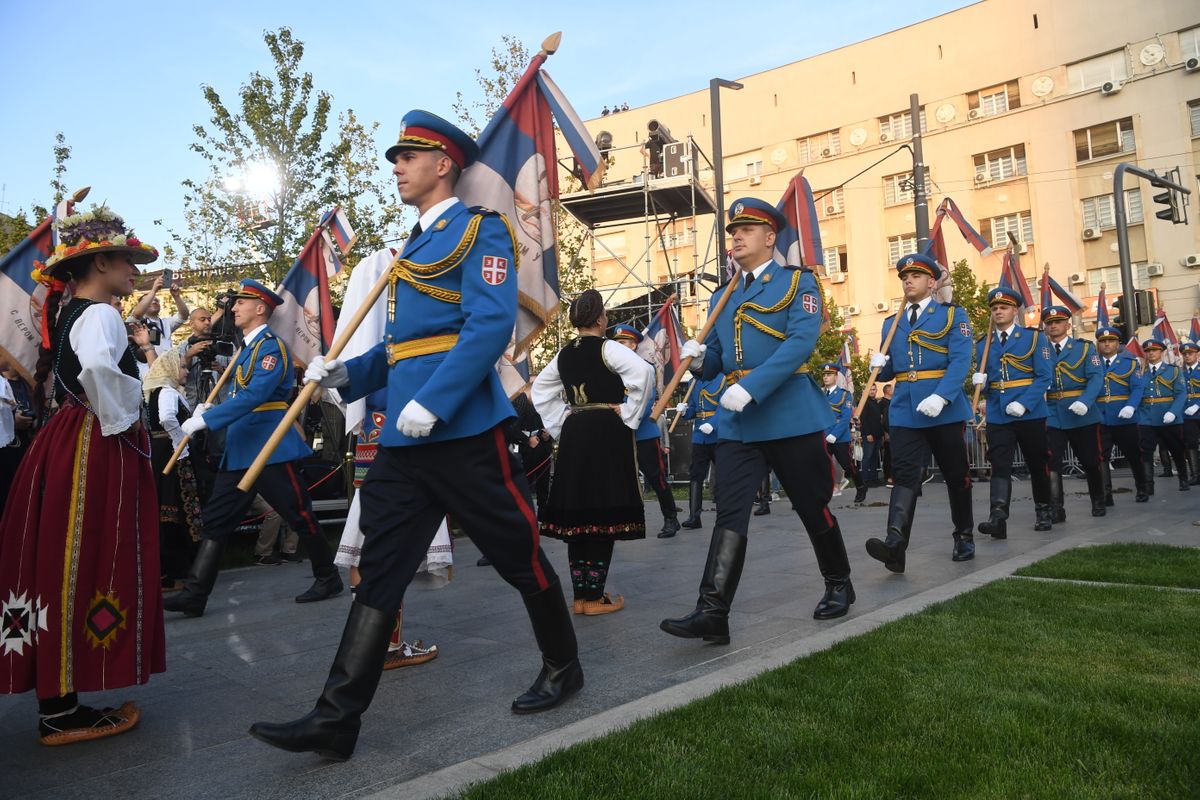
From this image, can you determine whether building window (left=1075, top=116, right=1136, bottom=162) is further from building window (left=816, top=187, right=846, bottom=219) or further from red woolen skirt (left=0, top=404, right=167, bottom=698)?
red woolen skirt (left=0, top=404, right=167, bottom=698)

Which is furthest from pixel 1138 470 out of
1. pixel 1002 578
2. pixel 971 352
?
pixel 1002 578

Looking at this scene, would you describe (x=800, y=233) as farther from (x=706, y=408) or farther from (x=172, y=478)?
(x=172, y=478)

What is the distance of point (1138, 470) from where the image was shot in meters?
11.6

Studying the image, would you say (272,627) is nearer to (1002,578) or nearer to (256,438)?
(256,438)

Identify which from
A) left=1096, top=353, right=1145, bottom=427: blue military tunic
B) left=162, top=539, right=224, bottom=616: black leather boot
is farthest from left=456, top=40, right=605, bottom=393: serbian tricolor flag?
left=1096, top=353, right=1145, bottom=427: blue military tunic

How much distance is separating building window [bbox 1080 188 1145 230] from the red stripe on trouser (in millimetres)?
34833

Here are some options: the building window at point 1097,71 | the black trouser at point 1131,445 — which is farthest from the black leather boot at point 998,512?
the building window at point 1097,71

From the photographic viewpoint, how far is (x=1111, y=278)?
3247 cm

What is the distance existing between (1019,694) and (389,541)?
2.37 metres

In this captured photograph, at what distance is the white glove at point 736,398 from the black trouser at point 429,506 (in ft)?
4.78

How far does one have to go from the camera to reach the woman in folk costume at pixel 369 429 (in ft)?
15.4

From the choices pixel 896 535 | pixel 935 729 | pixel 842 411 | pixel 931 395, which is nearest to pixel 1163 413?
pixel 842 411

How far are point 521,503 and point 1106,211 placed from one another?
1392 inches

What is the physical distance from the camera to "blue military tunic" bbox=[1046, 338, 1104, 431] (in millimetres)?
10250
